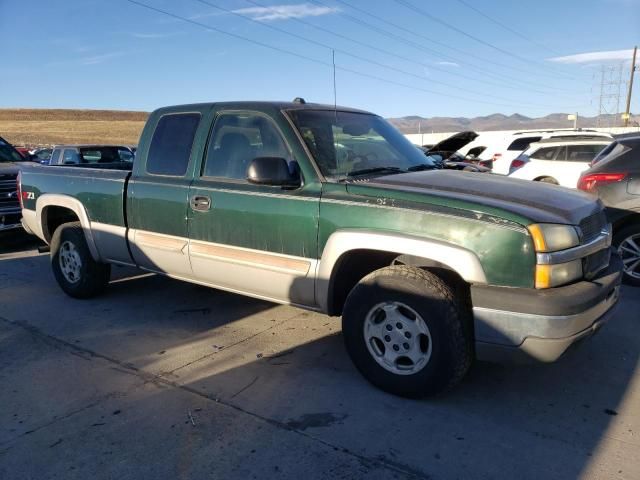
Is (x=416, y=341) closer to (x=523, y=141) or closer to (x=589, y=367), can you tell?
(x=589, y=367)

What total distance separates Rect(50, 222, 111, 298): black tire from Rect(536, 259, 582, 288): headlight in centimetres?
436

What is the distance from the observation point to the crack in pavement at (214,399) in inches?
106

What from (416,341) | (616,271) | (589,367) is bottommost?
(589,367)

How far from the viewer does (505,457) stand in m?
2.79

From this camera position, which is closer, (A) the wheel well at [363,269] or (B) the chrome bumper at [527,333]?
(B) the chrome bumper at [527,333]

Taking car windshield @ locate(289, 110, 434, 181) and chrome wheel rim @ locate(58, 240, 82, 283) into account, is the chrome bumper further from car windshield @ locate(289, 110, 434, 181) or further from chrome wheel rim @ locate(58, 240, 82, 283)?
chrome wheel rim @ locate(58, 240, 82, 283)

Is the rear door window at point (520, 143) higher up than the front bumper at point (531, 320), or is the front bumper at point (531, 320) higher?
the rear door window at point (520, 143)

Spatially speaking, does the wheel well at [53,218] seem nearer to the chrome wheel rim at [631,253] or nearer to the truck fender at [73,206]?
the truck fender at [73,206]

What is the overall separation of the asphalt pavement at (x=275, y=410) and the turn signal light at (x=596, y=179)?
64.0 inches

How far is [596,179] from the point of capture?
5910 mm

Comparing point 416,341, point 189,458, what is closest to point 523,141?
point 416,341

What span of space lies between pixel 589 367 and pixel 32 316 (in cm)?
492

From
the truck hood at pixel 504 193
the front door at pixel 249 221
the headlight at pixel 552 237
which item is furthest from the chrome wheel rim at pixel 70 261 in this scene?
the headlight at pixel 552 237

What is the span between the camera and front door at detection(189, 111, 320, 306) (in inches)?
147
